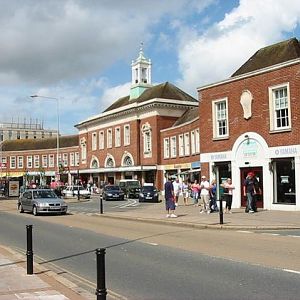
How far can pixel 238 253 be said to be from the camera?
38.4 ft

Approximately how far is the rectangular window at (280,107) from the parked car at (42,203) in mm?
12030

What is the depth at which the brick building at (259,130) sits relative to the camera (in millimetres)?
25000

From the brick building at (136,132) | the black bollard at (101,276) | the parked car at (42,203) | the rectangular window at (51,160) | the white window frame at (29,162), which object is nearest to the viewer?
the black bollard at (101,276)

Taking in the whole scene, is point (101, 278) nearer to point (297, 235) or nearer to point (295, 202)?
point (297, 235)

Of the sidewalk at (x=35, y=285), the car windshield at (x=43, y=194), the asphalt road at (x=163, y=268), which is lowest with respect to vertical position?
the asphalt road at (x=163, y=268)

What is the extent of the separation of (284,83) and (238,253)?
15.6m

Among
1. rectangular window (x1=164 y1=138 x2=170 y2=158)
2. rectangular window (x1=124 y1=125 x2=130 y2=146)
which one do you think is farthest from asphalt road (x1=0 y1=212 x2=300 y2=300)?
rectangular window (x1=124 y1=125 x2=130 y2=146)

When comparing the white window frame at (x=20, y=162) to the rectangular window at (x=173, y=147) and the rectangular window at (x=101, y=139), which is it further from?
the rectangular window at (x=173, y=147)

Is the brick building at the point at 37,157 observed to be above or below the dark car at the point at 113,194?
above

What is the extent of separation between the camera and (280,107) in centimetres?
2588

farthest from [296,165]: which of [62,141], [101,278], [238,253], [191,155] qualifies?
[62,141]

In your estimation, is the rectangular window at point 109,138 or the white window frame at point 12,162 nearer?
the rectangular window at point 109,138

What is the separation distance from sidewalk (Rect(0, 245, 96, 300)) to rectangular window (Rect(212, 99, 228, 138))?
67.6 feet

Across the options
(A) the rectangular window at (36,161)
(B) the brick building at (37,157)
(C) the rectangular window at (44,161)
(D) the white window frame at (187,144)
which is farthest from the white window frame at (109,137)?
(A) the rectangular window at (36,161)
